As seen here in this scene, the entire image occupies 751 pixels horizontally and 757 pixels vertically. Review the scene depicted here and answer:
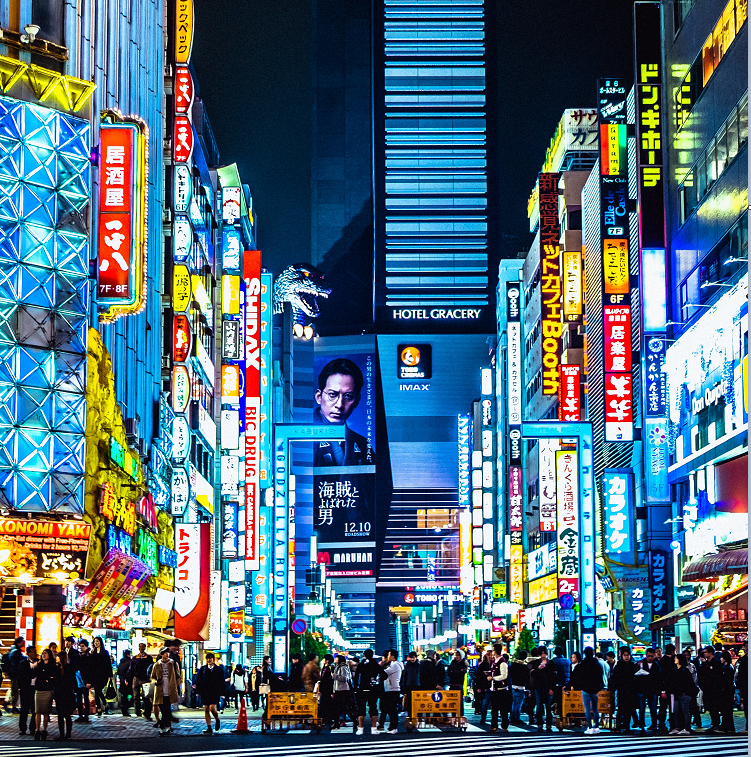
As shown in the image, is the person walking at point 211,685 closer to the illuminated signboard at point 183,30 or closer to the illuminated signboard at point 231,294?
the illuminated signboard at point 183,30

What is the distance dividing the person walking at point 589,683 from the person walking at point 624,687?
35 centimetres

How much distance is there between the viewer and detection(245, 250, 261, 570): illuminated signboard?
59.8 meters

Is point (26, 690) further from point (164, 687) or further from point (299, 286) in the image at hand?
point (299, 286)

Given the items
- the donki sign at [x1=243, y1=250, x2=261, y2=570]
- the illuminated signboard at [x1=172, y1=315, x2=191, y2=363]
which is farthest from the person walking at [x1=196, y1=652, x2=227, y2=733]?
the donki sign at [x1=243, y1=250, x2=261, y2=570]

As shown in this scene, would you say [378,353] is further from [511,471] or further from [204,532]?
[204,532]

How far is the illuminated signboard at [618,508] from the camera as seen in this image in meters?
48.1

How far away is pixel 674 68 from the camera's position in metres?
46.6

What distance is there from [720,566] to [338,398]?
128749mm

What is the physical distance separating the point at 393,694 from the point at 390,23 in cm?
17770

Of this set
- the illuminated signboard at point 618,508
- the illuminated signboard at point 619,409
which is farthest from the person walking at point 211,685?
the illuminated signboard at point 618,508

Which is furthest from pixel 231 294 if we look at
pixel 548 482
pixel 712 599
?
pixel 712 599

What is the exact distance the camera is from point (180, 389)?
51375mm

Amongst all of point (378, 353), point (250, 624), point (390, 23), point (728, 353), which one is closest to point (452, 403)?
point (378, 353)

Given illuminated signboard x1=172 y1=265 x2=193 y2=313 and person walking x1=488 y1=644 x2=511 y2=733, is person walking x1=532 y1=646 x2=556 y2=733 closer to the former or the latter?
person walking x1=488 y1=644 x2=511 y2=733
